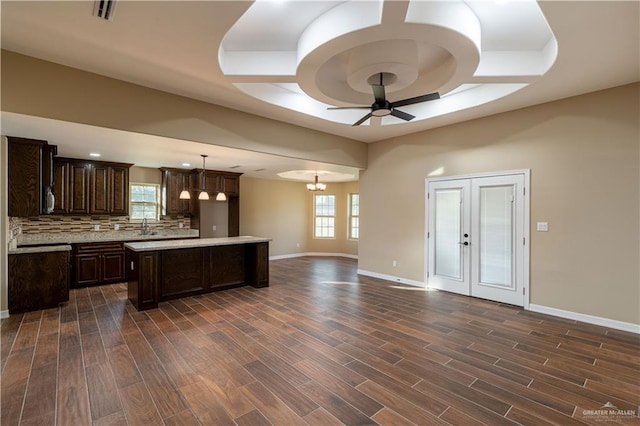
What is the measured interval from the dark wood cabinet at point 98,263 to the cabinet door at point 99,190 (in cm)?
77

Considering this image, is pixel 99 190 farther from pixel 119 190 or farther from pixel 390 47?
pixel 390 47

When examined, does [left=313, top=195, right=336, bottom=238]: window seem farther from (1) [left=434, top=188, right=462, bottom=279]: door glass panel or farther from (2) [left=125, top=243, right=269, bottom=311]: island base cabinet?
(1) [left=434, top=188, right=462, bottom=279]: door glass panel

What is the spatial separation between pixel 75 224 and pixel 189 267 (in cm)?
306

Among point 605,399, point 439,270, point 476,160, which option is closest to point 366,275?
point 439,270

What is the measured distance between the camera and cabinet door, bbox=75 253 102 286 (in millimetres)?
5480

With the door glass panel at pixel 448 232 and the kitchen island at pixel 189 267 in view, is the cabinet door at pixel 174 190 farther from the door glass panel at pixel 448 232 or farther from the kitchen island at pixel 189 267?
the door glass panel at pixel 448 232

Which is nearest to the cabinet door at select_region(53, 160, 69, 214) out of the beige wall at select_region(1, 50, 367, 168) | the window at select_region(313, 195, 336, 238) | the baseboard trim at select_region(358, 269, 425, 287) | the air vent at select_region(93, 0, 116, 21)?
the beige wall at select_region(1, 50, 367, 168)

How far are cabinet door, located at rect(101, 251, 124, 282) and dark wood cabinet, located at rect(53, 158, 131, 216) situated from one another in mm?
937

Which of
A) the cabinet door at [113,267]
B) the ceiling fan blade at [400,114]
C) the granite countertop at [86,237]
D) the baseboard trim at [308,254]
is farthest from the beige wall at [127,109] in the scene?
the baseboard trim at [308,254]

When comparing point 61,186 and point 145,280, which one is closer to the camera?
point 145,280

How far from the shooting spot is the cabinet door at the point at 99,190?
19.4ft

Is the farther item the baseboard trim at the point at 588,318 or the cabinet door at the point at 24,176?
the cabinet door at the point at 24,176

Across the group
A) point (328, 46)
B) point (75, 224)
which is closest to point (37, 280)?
point (75, 224)

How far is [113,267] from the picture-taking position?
5.86m
